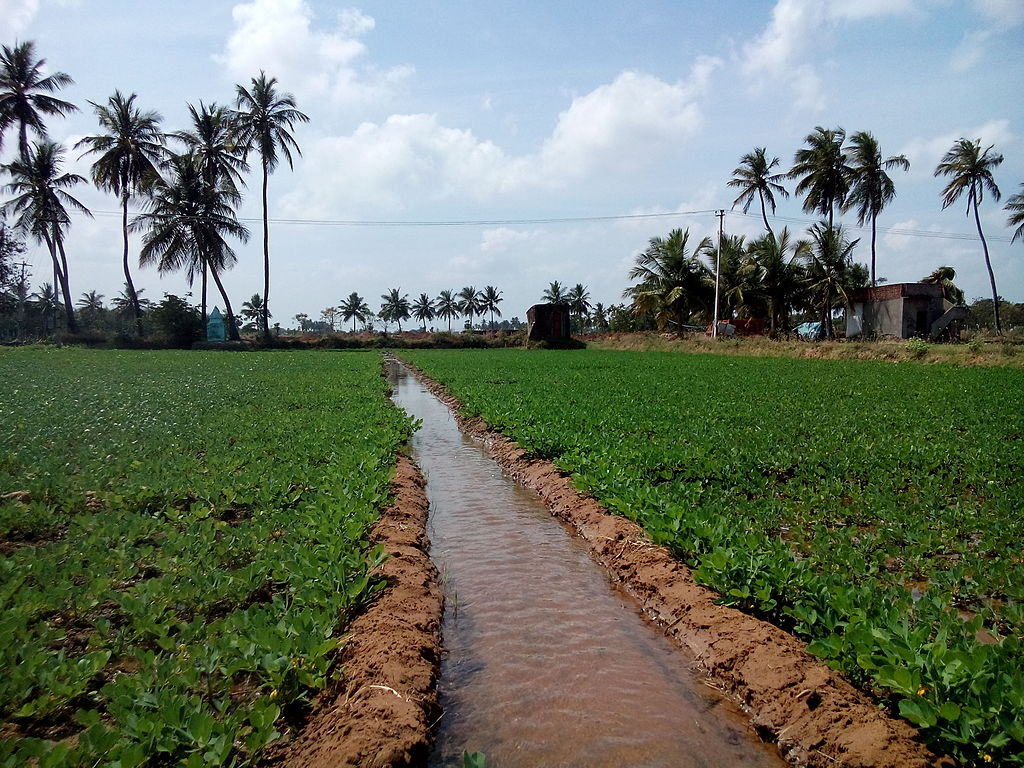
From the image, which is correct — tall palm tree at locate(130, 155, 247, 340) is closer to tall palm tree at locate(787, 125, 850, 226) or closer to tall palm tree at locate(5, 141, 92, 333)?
tall palm tree at locate(5, 141, 92, 333)

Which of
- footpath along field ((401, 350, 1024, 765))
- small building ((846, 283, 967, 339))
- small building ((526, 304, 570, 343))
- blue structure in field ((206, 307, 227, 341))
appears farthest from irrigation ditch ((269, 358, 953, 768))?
blue structure in field ((206, 307, 227, 341))

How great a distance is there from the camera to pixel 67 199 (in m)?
41.0

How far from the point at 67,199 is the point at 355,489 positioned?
152 ft

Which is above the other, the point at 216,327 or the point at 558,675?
the point at 216,327

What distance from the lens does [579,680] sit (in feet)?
13.3

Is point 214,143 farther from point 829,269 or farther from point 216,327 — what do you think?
point 829,269

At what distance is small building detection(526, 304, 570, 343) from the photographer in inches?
2069

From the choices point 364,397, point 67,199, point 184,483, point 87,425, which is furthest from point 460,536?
point 67,199

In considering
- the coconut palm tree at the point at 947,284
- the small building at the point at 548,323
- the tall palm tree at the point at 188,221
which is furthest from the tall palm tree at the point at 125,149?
the coconut palm tree at the point at 947,284

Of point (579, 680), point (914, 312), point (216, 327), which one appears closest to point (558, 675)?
point (579, 680)

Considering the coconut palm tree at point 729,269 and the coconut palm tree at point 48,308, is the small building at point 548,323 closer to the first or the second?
the coconut palm tree at point 729,269

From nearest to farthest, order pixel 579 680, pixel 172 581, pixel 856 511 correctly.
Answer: pixel 579 680 → pixel 172 581 → pixel 856 511

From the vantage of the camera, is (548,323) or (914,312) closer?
(914,312)

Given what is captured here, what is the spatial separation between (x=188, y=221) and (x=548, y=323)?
28.4 meters
